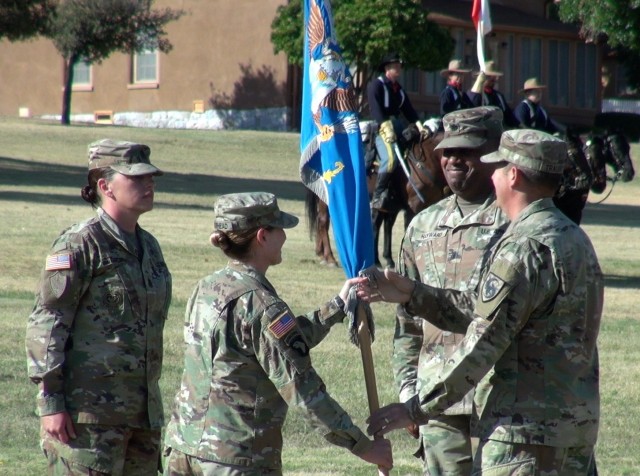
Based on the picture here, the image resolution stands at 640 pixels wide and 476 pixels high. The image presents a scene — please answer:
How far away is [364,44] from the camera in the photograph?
40938 millimetres

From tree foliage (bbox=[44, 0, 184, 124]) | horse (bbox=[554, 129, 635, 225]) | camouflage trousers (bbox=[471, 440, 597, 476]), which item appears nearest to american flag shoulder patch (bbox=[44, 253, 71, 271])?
camouflage trousers (bbox=[471, 440, 597, 476])

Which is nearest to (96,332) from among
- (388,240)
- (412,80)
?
(388,240)

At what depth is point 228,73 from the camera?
47.3m

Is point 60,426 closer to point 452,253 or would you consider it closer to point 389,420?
point 389,420

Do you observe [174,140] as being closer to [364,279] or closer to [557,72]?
[557,72]

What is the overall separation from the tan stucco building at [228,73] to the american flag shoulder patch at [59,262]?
40936 mm

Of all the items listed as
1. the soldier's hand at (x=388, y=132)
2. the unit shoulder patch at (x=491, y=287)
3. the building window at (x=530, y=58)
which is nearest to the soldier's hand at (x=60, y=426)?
the unit shoulder patch at (x=491, y=287)

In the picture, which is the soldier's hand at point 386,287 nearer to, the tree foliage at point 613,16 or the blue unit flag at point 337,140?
the blue unit flag at point 337,140

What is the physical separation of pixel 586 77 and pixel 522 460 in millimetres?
52763

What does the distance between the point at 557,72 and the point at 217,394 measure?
51916mm

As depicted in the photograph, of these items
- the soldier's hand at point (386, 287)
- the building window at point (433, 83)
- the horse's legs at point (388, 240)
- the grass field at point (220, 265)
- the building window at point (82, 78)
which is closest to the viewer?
the soldier's hand at point (386, 287)

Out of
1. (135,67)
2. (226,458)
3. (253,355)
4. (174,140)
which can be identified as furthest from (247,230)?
→ (135,67)

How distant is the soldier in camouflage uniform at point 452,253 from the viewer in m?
5.14

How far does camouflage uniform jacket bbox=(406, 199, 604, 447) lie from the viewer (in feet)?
13.8
